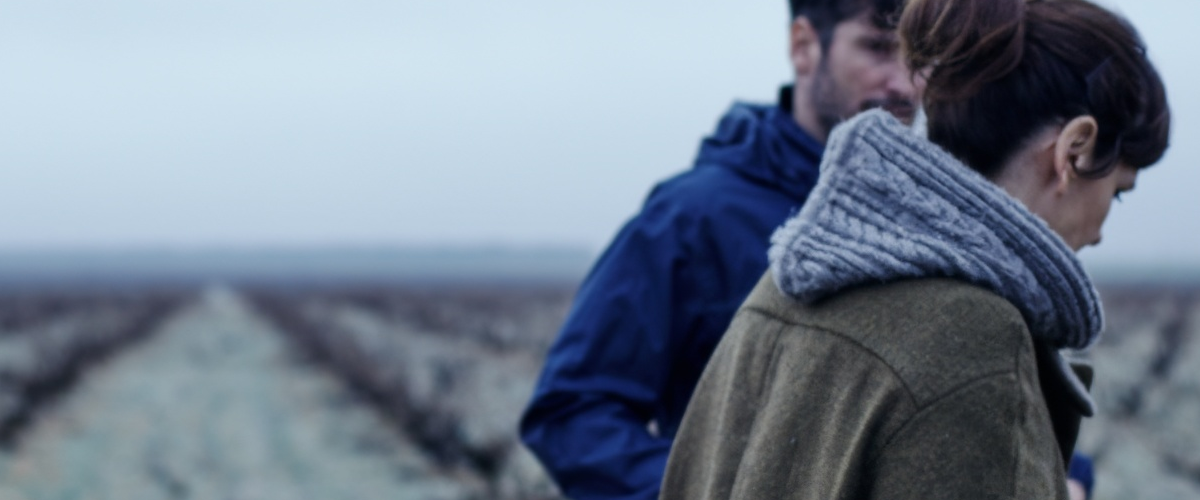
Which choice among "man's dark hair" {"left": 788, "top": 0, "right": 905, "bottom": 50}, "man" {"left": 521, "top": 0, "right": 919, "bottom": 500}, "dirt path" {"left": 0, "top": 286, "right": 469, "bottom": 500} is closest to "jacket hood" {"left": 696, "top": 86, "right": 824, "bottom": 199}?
"man" {"left": 521, "top": 0, "right": 919, "bottom": 500}

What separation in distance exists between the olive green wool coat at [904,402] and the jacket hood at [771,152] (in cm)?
76

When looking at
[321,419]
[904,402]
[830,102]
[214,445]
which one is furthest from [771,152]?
[321,419]

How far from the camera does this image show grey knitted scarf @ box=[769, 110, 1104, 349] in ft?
4.14

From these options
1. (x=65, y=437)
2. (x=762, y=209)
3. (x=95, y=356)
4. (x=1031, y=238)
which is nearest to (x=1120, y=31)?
(x=1031, y=238)

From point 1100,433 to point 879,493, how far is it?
8.73m

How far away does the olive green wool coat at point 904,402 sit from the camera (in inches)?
47.2

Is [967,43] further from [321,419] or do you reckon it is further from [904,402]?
[321,419]

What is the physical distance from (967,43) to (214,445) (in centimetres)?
932

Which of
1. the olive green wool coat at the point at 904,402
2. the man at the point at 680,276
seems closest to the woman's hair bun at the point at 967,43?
the olive green wool coat at the point at 904,402

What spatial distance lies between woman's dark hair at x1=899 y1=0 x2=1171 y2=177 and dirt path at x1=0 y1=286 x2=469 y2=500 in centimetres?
671

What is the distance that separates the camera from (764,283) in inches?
58.3

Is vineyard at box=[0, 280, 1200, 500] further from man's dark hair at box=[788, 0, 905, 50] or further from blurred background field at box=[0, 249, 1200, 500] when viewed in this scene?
man's dark hair at box=[788, 0, 905, 50]

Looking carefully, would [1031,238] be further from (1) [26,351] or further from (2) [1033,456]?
(1) [26,351]

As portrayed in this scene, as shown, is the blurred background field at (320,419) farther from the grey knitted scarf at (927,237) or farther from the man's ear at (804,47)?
the grey knitted scarf at (927,237)
